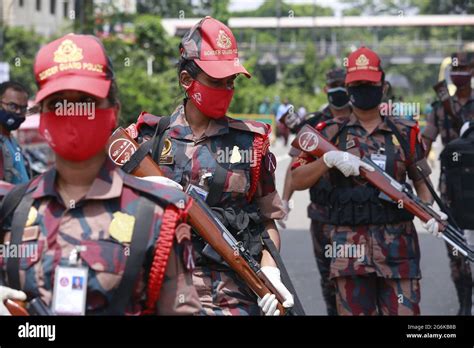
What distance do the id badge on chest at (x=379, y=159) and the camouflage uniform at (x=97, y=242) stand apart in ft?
9.48

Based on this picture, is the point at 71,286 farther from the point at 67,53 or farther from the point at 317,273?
the point at 317,273

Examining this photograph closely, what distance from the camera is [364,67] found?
564 centimetres

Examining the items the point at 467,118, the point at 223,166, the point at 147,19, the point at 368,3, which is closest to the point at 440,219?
the point at 223,166

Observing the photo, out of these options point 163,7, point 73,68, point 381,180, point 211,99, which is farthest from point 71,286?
point 163,7

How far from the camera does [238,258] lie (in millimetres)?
3752

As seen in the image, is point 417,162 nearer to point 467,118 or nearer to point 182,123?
point 182,123

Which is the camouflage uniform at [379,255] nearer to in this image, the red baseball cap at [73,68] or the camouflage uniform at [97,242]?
the camouflage uniform at [97,242]

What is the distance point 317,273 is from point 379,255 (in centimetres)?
448

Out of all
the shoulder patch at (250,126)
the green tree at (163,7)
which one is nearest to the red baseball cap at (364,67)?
the shoulder patch at (250,126)

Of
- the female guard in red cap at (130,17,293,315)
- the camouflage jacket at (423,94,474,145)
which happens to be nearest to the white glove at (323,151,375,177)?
the female guard in red cap at (130,17,293,315)

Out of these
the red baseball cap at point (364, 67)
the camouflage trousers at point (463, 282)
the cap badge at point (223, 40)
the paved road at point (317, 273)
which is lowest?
the paved road at point (317, 273)

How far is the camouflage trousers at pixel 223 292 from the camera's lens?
3.85 meters
